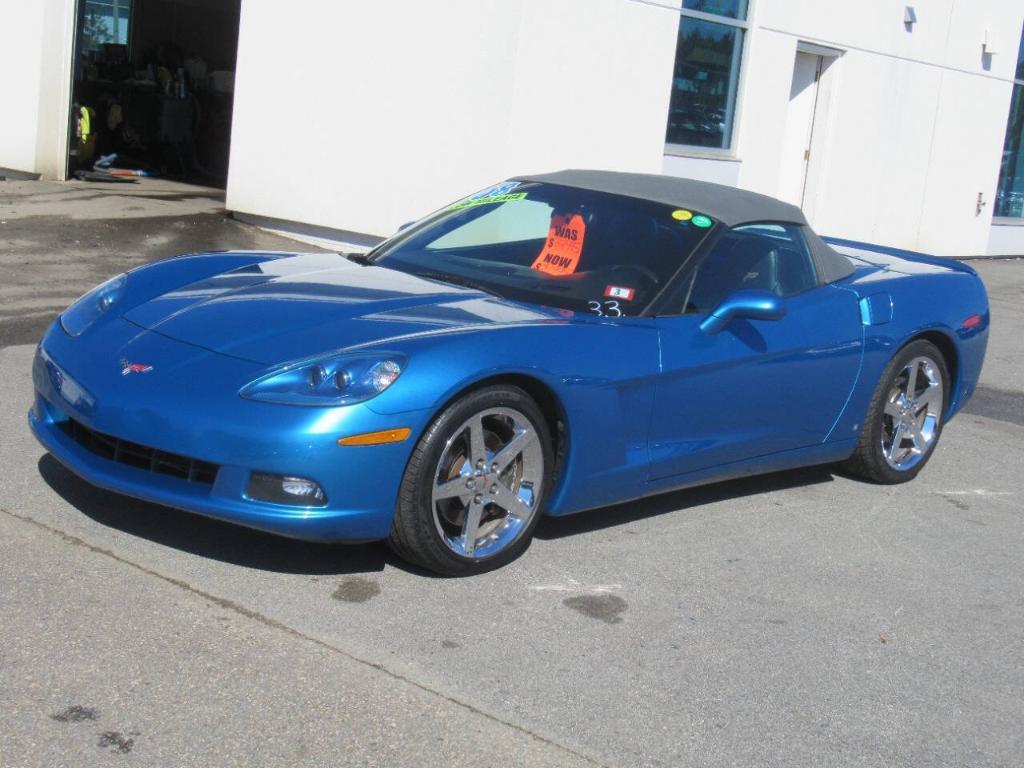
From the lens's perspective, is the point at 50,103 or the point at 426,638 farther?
the point at 50,103

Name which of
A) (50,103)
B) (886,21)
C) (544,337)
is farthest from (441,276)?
(886,21)

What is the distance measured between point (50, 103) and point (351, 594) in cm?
1025

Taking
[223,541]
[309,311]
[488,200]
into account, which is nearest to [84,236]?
[488,200]

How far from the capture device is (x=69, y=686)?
3.47 m

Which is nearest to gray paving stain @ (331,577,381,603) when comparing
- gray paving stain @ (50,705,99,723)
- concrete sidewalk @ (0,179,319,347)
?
gray paving stain @ (50,705,99,723)

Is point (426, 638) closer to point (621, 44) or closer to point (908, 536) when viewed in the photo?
point (908, 536)

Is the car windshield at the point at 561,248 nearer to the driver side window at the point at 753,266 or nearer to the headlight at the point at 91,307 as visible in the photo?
the driver side window at the point at 753,266

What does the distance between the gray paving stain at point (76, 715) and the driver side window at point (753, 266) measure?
275 centimetres

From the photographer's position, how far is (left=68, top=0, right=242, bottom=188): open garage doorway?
640 inches

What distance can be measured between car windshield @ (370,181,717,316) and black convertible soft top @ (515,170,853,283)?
0.07 metres

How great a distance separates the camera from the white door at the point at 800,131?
13.9 metres

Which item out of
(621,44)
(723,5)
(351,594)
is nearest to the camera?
(351,594)

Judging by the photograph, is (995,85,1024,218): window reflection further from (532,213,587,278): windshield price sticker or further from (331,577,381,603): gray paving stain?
(331,577,381,603): gray paving stain

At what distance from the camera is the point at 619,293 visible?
17.2 feet
